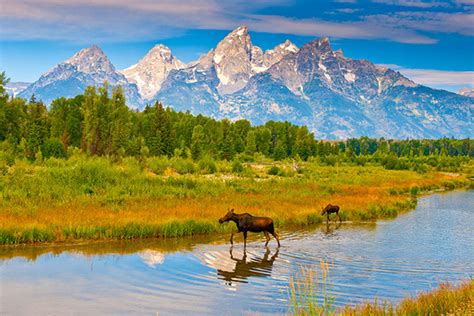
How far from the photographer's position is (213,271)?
1819 centimetres

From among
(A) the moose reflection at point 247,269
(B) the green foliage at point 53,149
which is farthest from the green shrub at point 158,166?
(A) the moose reflection at point 247,269

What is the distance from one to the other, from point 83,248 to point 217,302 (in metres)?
9.37

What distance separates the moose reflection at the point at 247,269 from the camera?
57.0 feet

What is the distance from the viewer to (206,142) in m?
116

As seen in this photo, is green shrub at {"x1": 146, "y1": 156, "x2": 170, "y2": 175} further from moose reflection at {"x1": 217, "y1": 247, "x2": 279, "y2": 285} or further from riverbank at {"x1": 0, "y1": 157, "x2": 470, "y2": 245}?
moose reflection at {"x1": 217, "y1": 247, "x2": 279, "y2": 285}

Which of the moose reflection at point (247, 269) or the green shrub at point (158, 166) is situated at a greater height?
the green shrub at point (158, 166)

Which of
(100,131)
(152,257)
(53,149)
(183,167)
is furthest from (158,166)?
(152,257)

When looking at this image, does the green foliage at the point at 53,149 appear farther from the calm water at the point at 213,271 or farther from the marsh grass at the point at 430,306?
the marsh grass at the point at 430,306

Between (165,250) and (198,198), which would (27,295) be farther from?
(198,198)

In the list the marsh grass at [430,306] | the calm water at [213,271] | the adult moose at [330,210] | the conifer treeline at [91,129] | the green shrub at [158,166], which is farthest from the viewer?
the conifer treeline at [91,129]

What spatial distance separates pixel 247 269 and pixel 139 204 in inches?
538

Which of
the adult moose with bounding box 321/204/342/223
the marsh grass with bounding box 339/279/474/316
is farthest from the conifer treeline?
the marsh grass with bounding box 339/279/474/316

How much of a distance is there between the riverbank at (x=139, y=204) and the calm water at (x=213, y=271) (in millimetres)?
1272

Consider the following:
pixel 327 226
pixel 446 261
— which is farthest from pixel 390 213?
pixel 446 261
